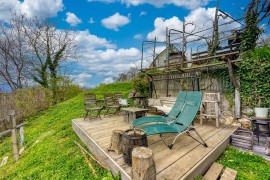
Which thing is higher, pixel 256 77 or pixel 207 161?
pixel 256 77

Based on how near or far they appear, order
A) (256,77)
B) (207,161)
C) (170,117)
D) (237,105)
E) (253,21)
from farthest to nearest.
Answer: (253,21) < (237,105) < (256,77) < (170,117) < (207,161)

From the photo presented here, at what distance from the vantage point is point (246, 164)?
2.91m

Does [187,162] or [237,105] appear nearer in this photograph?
[187,162]

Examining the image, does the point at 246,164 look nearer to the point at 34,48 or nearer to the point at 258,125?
the point at 258,125

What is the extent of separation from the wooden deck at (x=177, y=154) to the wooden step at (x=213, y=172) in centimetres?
7

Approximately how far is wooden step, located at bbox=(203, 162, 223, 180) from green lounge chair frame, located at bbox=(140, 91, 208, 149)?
1.35ft

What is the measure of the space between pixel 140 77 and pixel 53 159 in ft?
20.5

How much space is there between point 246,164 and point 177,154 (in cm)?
143

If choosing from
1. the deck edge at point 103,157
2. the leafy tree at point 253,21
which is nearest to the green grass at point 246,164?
the deck edge at point 103,157

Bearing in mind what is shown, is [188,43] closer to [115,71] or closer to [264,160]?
Answer: [264,160]

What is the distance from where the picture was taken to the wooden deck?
7.41ft

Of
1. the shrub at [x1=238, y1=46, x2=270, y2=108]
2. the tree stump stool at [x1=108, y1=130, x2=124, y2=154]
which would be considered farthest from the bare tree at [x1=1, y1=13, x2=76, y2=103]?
the shrub at [x1=238, y1=46, x2=270, y2=108]

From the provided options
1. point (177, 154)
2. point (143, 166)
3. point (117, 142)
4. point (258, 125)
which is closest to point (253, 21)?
point (258, 125)

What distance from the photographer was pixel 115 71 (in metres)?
17.3
